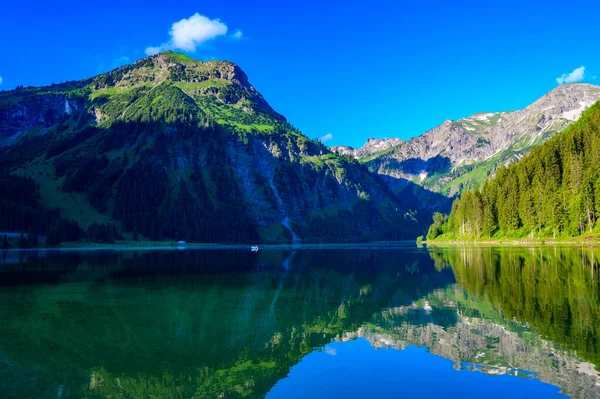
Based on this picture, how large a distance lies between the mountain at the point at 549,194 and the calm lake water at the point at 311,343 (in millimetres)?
73322

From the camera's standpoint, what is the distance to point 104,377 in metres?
17.2

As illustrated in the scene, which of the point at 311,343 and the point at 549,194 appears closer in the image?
the point at 311,343

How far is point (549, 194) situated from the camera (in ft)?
386

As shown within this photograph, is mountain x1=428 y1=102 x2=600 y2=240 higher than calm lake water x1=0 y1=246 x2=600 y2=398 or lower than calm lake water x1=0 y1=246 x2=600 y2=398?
higher

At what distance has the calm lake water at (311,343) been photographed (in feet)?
52.3

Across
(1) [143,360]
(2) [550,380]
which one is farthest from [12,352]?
(2) [550,380]

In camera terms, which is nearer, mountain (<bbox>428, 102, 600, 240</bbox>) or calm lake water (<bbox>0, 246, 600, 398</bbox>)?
calm lake water (<bbox>0, 246, 600, 398</bbox>)

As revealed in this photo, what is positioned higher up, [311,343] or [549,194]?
[549,194]

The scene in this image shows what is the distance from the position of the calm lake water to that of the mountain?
7332cm

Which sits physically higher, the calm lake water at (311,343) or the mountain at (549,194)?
the mountain at (549,194)

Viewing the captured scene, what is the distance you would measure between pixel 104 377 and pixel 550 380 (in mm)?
16535

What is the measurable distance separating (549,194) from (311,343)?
4574 inches

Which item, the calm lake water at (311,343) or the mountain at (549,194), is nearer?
the calm lake water at (311,343)

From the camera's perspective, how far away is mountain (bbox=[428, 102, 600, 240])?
Answer: 102 meters
